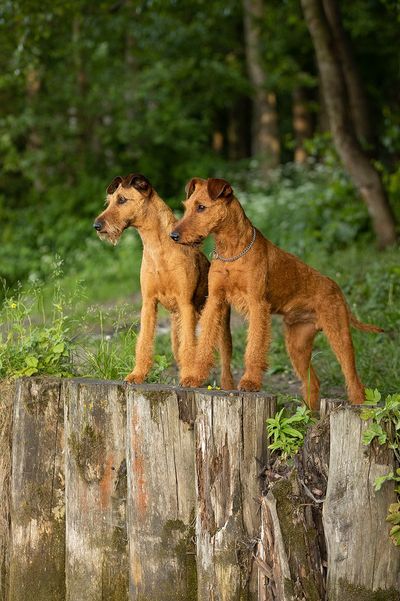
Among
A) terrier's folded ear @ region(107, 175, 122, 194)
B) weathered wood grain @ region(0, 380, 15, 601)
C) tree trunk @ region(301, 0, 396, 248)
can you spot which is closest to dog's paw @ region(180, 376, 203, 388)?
weathered wood grain @ region(0, 380, 15, 601)

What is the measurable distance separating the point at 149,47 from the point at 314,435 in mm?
17286

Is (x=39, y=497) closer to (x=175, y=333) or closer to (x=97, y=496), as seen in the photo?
(x=97, y=496)

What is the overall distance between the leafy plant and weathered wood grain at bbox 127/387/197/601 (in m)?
0.82

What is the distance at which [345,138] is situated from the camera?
11164 mm

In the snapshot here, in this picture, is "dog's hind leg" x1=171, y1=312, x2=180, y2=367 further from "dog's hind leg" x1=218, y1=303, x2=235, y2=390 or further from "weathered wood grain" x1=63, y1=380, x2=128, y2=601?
"weathered wood grain" x1=63, y1=380, x2=128, y2=601

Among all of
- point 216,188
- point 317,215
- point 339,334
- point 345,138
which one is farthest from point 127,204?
point 317,215

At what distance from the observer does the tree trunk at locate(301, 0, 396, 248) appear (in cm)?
1088

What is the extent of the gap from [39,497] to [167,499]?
28.5 inches

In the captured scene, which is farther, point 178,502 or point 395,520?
point 178,502

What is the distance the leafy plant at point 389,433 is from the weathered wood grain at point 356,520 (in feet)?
0.10

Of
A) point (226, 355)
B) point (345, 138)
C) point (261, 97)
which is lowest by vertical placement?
point (226, 355)

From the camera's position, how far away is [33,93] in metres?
19.3

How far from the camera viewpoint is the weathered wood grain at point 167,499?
3.91 metres

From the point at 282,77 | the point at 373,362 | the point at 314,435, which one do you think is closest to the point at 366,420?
the point at 314,435
